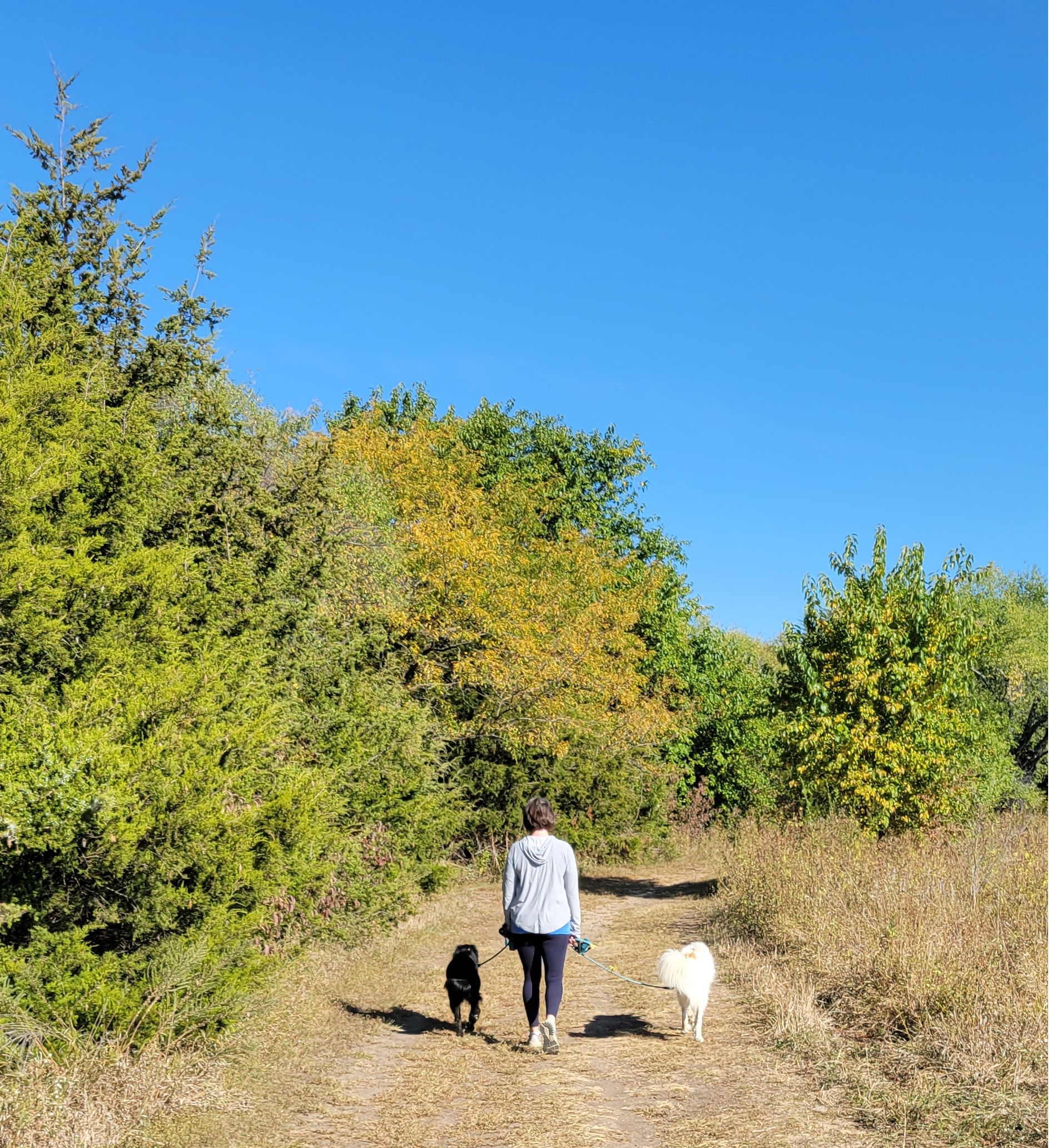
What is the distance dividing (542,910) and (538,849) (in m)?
0.45

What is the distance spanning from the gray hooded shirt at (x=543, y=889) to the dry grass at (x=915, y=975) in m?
2.05

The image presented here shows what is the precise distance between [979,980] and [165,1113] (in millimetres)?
5785

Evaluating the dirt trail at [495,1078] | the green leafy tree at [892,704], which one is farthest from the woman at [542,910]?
the green leafy tree at [892,704]

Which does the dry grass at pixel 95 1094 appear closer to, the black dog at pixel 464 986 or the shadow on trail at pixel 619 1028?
the black dog at pixel 464 986

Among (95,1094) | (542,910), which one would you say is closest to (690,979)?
(542,910)

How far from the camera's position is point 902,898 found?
9.21 meters

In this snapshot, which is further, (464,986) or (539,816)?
(464,986)

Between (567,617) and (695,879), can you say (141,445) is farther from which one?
(695,879)

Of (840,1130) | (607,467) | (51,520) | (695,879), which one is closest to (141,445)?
(51,520)

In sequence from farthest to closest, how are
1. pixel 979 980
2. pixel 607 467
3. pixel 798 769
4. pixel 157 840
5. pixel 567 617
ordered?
pixel 607 467 < pixel 567 617 < pixel 798 769 < pixel 979 980 < pixel 157 840

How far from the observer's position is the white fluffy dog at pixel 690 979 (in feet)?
26.1

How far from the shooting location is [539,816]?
25.2ft

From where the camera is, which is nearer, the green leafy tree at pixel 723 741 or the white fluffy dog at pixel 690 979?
the white fluffy dog at pixel 690 979

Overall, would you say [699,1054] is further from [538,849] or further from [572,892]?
[538,849]
